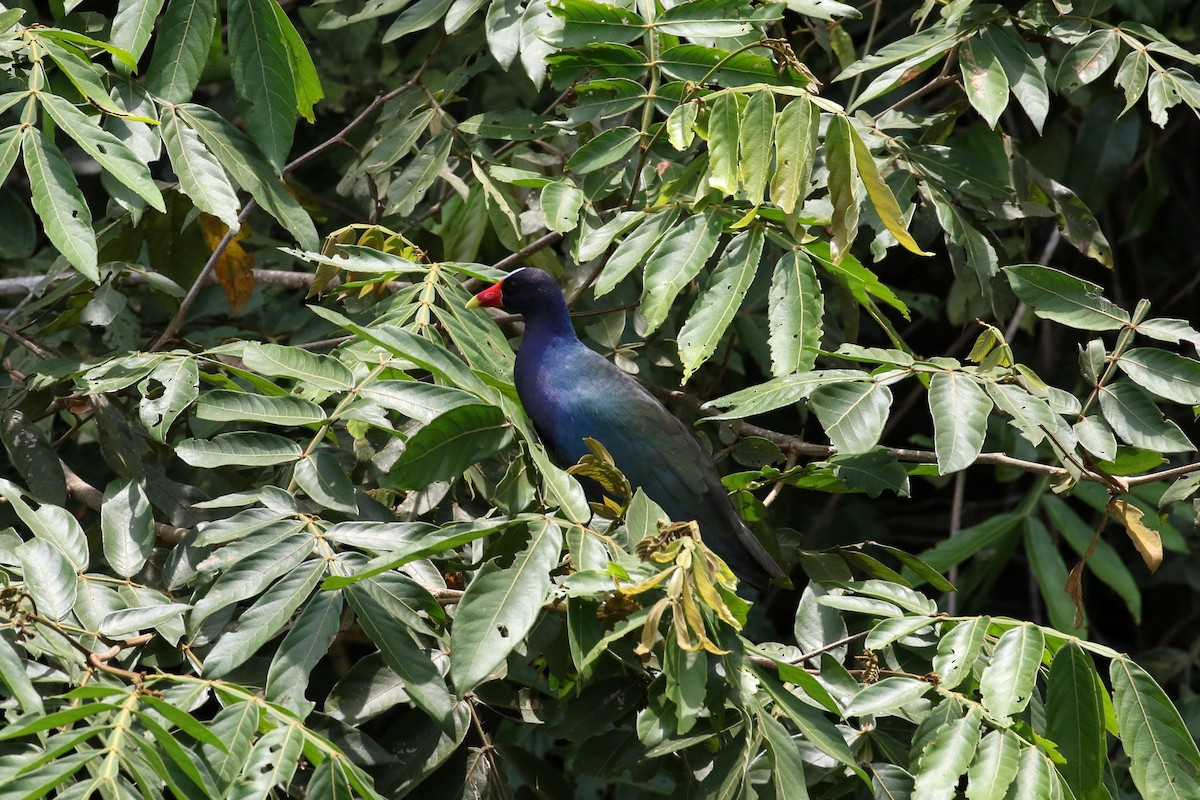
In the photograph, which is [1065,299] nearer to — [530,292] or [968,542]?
[530,292]

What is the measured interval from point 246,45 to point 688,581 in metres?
1.28

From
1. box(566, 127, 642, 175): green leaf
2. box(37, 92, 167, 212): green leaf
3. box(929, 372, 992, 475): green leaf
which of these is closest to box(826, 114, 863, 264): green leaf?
box(929, 372, 992, 475): green leaf

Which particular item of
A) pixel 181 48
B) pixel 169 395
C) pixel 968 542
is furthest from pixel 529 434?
pixel 968 542

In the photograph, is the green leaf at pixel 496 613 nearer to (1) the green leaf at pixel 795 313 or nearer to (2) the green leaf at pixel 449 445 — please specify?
(2) the green leaf at pixel 449 445

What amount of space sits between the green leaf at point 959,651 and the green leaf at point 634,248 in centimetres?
78

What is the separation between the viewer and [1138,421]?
209 centimetres

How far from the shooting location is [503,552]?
5.74ft

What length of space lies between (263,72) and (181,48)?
0.15 metres

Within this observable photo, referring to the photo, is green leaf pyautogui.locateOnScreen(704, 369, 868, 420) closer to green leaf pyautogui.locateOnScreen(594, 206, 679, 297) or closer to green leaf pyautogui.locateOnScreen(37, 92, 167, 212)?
green leaf pyautogui.locateOnScreen(594, 206, 679, 297)

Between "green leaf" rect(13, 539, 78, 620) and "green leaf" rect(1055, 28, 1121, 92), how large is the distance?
2.17m

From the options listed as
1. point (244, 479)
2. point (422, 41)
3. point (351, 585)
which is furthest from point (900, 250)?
point (351, 585)

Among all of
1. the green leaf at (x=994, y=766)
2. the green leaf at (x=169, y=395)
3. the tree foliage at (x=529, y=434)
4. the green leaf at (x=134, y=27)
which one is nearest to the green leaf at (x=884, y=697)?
the tree foliage at (x=529, y=434)

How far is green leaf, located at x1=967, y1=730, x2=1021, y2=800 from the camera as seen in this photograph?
5.40 feet

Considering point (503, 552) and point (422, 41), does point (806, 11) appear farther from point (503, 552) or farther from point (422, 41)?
point (422, 41)
